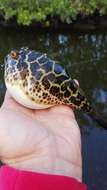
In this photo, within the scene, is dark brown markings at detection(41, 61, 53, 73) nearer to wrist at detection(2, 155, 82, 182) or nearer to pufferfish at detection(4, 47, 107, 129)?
pufferfish at detection(4, 47, 107, 129)

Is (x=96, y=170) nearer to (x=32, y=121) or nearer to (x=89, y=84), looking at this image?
(x=89, y=84)

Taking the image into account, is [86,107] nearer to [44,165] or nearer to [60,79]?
[60,79]

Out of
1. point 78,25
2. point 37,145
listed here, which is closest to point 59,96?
point 37,145

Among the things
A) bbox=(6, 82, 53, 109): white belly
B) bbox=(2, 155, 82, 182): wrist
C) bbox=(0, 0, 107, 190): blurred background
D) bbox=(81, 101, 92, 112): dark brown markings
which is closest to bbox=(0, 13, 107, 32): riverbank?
bbox=(0, 0, 107, 190): blurred background

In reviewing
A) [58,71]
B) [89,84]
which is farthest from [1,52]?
[58,71]

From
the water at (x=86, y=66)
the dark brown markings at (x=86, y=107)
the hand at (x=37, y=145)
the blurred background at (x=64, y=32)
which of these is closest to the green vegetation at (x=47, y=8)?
the blurred background at (x=64, y=32)

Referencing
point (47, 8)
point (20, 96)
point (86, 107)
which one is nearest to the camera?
point (20, 96)
